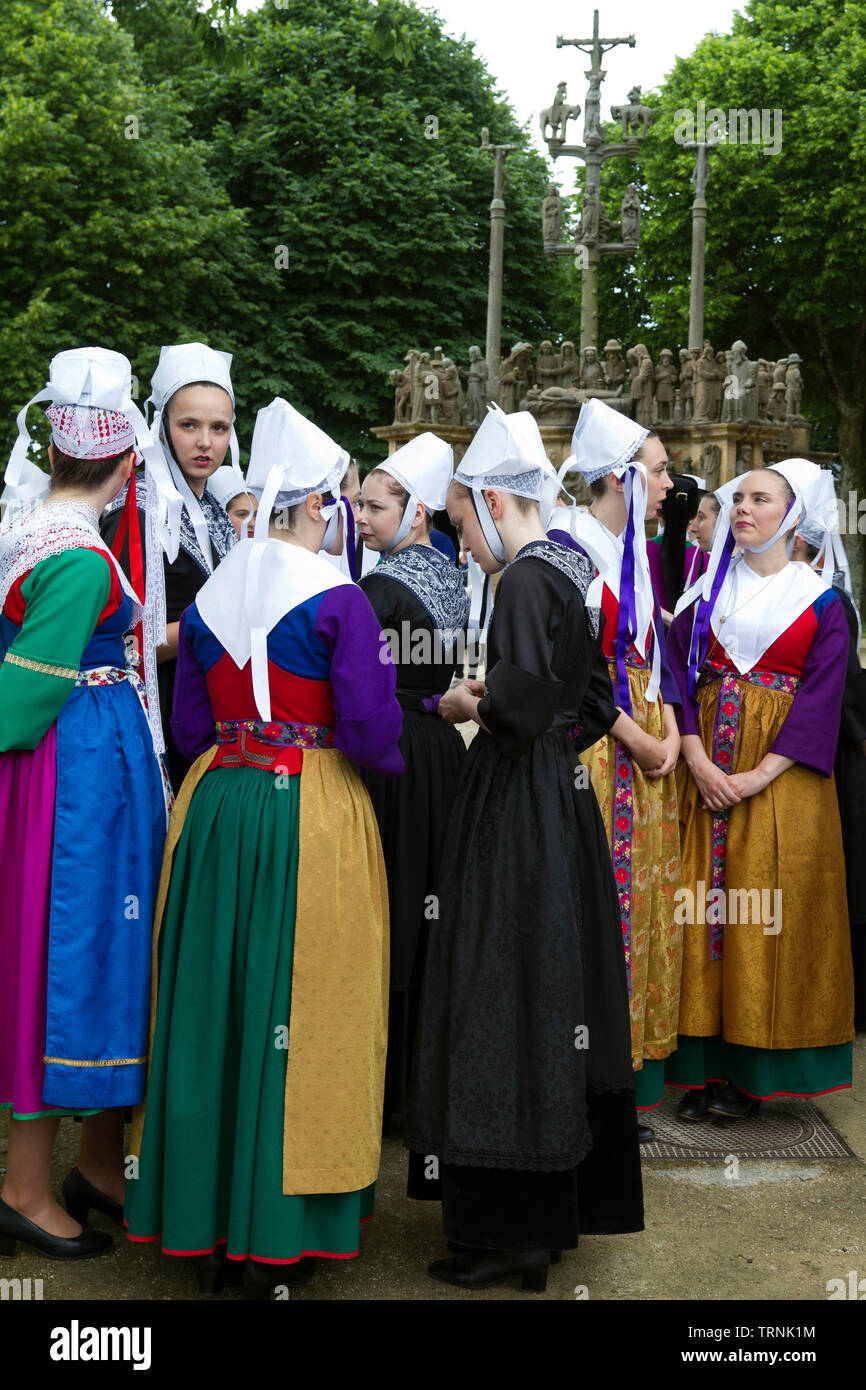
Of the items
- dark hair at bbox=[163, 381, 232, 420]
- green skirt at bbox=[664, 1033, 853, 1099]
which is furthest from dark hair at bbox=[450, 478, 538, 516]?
green skirt at bbox=[664, 1033, 853, 1099]

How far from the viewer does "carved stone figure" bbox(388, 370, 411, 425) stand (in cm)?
2552

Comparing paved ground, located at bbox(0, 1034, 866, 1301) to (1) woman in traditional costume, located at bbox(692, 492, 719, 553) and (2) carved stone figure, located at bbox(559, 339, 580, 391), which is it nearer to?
(1) woman in traditional costume, located at bbox(692, 492, 719, 553)

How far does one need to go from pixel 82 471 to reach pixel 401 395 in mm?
22550

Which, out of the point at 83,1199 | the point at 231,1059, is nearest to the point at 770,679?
the point at 231,1059

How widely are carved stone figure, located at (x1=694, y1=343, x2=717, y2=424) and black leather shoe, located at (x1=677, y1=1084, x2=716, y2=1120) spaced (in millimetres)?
21441

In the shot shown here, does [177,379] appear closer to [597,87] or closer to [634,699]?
[634,699]

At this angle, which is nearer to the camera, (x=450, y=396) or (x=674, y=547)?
(x=674, y=547)

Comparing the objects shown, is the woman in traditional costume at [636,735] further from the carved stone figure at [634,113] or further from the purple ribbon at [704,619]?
the carved stone figure at [634,113]

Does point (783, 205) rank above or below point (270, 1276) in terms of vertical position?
above

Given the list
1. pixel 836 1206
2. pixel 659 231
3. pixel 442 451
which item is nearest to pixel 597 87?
pixel 659 231

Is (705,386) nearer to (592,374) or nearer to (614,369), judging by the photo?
(614,369)

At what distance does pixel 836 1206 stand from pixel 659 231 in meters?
28.2

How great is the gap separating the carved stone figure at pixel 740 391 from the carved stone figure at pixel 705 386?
0.22m

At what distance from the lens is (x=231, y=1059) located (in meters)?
3.33
